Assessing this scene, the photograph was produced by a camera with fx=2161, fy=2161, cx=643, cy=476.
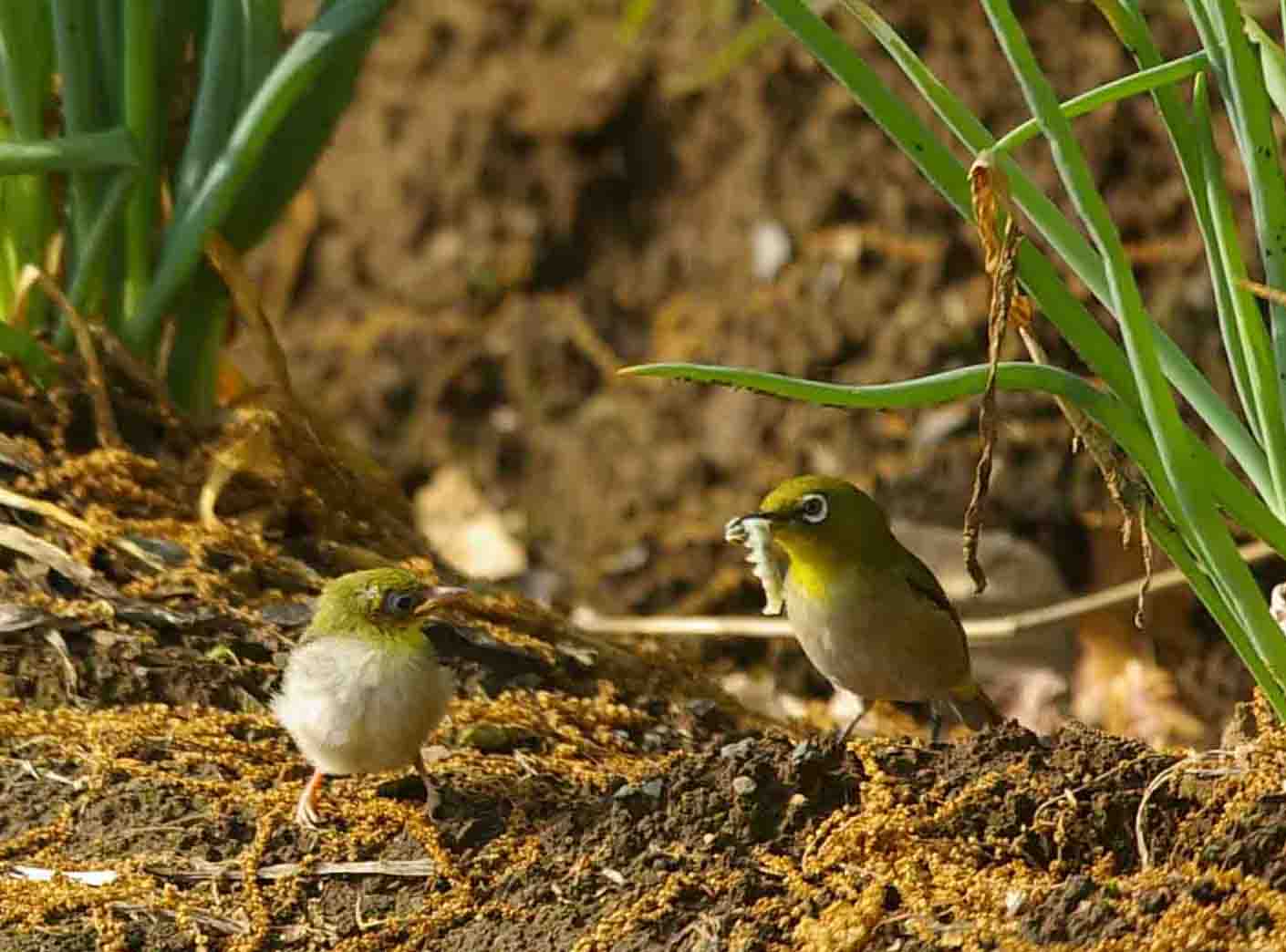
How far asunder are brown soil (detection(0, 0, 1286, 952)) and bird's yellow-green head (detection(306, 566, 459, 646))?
0.30m

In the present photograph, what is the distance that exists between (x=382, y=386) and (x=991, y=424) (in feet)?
19.0

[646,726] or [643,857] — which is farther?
[646,726]

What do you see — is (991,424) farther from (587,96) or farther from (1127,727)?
(587,96)

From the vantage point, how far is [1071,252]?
11.3 ft

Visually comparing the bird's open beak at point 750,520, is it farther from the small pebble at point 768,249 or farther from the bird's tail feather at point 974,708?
the small pebble at point 768,249

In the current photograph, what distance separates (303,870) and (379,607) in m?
0.52

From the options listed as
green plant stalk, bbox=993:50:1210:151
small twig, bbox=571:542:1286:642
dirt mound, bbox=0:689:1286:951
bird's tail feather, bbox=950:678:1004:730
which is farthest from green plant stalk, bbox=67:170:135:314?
green plant stalk, bbox=993:50:1210:151

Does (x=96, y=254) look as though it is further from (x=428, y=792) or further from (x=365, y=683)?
(x=428, y=792)

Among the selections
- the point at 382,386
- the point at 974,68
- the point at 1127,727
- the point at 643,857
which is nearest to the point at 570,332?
the point at 382,386

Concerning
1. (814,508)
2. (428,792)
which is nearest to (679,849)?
(428,792)

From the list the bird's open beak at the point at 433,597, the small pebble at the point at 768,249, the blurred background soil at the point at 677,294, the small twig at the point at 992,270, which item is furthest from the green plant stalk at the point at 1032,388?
the small pebble at the point at 768,249

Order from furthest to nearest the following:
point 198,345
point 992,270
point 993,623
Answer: point 993,623
point 198,345
point 992,270

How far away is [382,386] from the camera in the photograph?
29.0ft

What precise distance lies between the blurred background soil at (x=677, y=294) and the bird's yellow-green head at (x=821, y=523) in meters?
2.39
